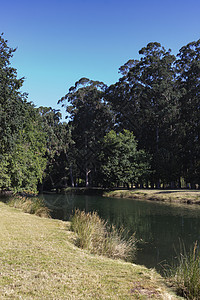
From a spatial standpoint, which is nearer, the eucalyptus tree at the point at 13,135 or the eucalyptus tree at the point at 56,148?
the eucalyptus tree at the point at 13,135

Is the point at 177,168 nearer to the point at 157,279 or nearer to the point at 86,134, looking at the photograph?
the point at 86,134

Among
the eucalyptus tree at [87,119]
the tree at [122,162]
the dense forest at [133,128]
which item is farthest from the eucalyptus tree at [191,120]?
the eucalyptus tree at [87,119]

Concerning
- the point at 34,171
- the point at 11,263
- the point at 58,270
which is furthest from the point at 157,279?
the point at 34,171

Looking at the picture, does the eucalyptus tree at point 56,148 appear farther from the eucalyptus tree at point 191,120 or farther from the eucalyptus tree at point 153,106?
the eucalyptus tree at point 191,120

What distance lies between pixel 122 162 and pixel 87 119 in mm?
17763

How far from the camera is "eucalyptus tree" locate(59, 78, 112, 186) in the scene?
58719 millimetres

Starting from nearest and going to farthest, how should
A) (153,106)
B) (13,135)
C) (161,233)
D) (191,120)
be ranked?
(161,233), (13,135), (191,120), (153,106)

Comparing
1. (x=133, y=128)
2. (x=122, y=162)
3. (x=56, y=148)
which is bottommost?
(x=122, y=162)

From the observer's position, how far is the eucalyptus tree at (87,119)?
5872 cm

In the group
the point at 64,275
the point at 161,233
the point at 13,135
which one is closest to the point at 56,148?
the point at 13,135

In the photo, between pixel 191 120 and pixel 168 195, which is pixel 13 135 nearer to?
pixel 168 195

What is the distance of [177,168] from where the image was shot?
45312 mm

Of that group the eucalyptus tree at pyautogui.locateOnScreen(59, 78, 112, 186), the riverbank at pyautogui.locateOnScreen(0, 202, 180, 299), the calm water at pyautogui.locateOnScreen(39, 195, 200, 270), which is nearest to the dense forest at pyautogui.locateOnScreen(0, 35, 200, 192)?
the eucalyptus tree at pyautogui.locateOnScreen(59, 78, 112, 186)

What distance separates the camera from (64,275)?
623 cm
